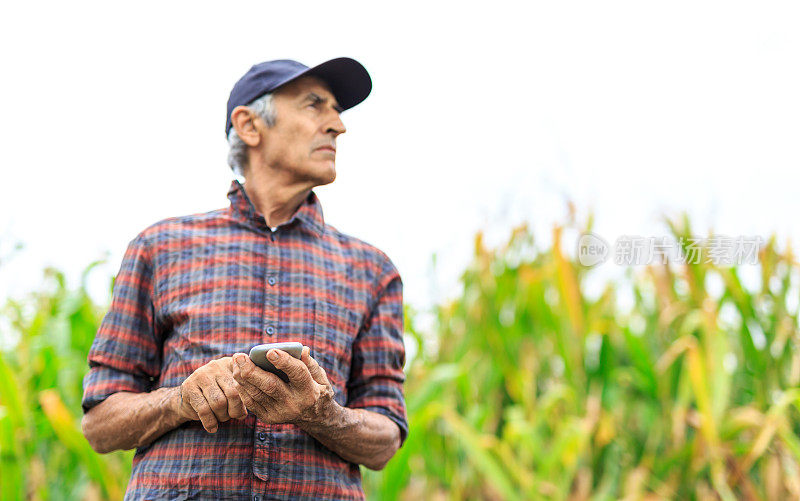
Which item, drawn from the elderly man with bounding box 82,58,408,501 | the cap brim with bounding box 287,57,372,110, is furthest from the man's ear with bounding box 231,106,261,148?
the cap brim with bounding box 287,57,372,110

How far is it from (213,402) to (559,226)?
2.03 meters

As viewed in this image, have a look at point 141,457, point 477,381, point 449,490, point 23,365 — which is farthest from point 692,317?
point 23,365

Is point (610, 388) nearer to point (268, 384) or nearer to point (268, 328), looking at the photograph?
point (268, 328)

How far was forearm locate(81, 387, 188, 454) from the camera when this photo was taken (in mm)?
1214

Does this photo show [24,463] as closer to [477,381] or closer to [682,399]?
[477,381]

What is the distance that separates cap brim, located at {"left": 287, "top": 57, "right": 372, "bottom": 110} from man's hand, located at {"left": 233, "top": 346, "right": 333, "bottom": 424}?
1.94 feet

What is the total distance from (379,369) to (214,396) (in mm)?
404

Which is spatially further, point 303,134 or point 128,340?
point 303,134

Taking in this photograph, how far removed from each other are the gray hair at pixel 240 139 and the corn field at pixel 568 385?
0.92 m

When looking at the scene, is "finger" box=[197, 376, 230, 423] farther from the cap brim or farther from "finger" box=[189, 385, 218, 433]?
the cap brim

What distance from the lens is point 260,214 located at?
1.47 metres

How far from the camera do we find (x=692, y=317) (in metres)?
2.64

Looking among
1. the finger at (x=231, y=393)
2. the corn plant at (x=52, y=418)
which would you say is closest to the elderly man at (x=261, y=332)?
the finger at (x=231, y=393)

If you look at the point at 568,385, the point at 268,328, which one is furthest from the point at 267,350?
the point at 568,385
